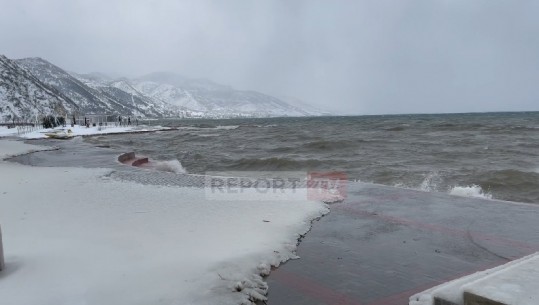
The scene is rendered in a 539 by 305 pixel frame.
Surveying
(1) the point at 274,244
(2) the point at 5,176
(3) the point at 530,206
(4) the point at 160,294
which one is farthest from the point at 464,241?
(2) the point at 5,176

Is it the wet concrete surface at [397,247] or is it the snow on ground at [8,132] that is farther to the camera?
the snow on ground at [8,132]

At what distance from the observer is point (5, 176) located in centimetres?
1361

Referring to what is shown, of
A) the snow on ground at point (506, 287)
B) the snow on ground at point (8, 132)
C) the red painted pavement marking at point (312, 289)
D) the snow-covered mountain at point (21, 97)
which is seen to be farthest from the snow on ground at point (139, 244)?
the snow-covered mountain at point (21, 97)

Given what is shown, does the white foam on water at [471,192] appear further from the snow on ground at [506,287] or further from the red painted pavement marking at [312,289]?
the snow on ground at [506,287]

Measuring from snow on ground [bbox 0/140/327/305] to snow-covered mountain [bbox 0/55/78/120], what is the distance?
12501cm

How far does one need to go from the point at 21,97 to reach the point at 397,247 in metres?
144

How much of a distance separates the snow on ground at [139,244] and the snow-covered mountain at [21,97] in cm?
12501

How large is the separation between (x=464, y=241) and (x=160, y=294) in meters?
4.87

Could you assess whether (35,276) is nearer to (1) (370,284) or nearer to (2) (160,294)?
(2) (160,294)

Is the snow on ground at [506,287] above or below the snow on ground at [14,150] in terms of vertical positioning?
above

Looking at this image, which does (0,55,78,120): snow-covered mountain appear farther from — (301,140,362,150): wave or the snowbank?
(301,140,362,150): wave

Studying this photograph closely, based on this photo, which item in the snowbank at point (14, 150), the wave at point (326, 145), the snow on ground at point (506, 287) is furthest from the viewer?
the wave at point (326, 145)

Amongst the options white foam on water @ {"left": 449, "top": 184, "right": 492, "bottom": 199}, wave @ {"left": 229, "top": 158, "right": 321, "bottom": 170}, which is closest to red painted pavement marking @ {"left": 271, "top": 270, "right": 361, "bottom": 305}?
white foam on water @ {"left": 449, "top": 184, "right": 492, "bottom": 199}

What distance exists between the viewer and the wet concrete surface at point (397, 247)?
5023 millimetres
